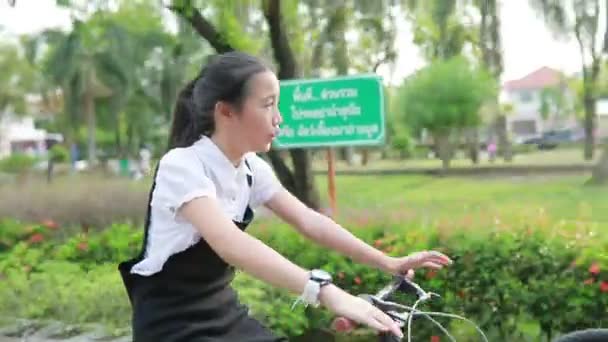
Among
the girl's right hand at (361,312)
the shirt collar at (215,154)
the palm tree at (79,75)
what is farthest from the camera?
the palm tree at (79,75)

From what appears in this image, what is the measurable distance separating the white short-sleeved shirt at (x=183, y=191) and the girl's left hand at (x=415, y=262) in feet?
1.34

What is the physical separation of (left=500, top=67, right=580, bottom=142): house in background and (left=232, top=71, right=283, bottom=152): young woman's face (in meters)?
68.6

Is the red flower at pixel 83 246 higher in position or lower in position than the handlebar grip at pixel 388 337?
lower

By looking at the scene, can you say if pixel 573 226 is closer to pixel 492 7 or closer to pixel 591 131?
pixel 492 7

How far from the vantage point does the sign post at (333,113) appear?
8.12 metres

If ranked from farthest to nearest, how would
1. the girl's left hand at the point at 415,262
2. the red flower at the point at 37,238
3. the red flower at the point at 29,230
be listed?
the red flower at the point at 29,230 → the red flower at the point at 37,238 → the girl's left hand at the point at 415,262

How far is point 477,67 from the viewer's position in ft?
118

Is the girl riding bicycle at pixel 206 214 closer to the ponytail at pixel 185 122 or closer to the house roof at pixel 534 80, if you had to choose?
the ponytail at pixel 185 122

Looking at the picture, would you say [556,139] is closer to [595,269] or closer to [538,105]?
[538,105]

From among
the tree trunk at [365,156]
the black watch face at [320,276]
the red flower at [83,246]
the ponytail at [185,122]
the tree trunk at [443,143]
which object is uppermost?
the ponytail at [185,122]

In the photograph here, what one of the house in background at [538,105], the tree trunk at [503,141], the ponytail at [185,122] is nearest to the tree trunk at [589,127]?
the tree trunk at [503,141]

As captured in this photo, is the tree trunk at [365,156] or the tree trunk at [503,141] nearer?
the tree trunk at [503,141]

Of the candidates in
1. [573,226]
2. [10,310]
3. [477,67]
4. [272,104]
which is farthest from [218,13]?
[477,67]

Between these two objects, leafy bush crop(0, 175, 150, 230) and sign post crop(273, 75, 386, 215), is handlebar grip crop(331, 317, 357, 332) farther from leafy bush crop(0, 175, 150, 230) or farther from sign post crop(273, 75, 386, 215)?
leafy bush crop(0, 175, 150, 230)
